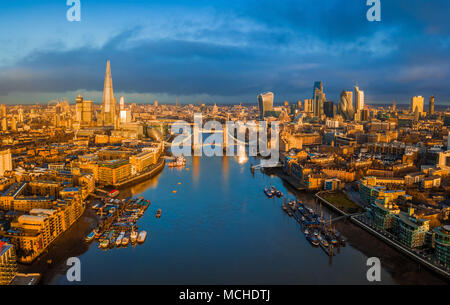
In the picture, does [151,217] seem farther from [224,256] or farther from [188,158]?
[188,158]

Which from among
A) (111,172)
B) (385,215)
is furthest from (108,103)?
(385,215)

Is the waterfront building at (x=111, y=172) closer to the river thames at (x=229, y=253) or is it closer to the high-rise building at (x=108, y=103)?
the river thames at (x=229, y=253)
